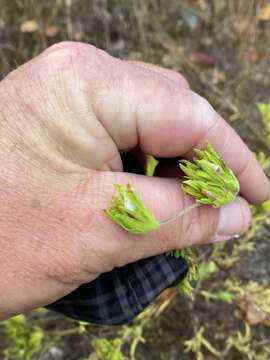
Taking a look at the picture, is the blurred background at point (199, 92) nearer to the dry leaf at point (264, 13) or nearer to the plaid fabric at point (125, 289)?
the dry leaf at point (264, 13)

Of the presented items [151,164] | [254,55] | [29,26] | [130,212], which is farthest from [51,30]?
[130,212]

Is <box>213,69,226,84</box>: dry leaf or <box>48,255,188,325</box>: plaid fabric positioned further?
<box>213,69,226,84</box>: dry leaf

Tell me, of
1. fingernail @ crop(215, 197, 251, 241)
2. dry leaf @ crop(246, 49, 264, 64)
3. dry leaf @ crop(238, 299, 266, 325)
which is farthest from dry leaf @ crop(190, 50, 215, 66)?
fingernail @ crop(215, 197, 251, 241)

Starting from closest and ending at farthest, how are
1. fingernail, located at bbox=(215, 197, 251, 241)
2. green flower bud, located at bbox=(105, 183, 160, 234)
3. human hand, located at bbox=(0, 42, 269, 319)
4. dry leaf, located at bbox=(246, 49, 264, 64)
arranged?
green flower bud, located at bbox=(105, 183, 160, 234) < human hand, located at bbox=(0, 42, 269, 319) < fingernail, located at bbox=(215, 197, 251, 241) < dry leaf, located at bbox=(246, 49, 264, 64)

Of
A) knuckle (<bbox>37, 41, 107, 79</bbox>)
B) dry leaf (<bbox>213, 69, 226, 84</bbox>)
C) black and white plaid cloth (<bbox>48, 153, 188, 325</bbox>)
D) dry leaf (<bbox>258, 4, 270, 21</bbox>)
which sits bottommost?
black and white plaid cloth (<bbox>48, 153, 188, 325</bbox>)

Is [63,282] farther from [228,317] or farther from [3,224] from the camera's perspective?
[228,317]

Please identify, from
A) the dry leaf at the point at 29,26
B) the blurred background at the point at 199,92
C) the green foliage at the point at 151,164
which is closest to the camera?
the green foliage at the point at 151,164

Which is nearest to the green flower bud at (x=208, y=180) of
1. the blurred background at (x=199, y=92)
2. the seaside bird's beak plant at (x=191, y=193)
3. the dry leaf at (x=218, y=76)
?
the seaside bird's beak plant at (x=191, y=193)

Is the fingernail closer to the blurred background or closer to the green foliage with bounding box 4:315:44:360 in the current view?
the blurred background
